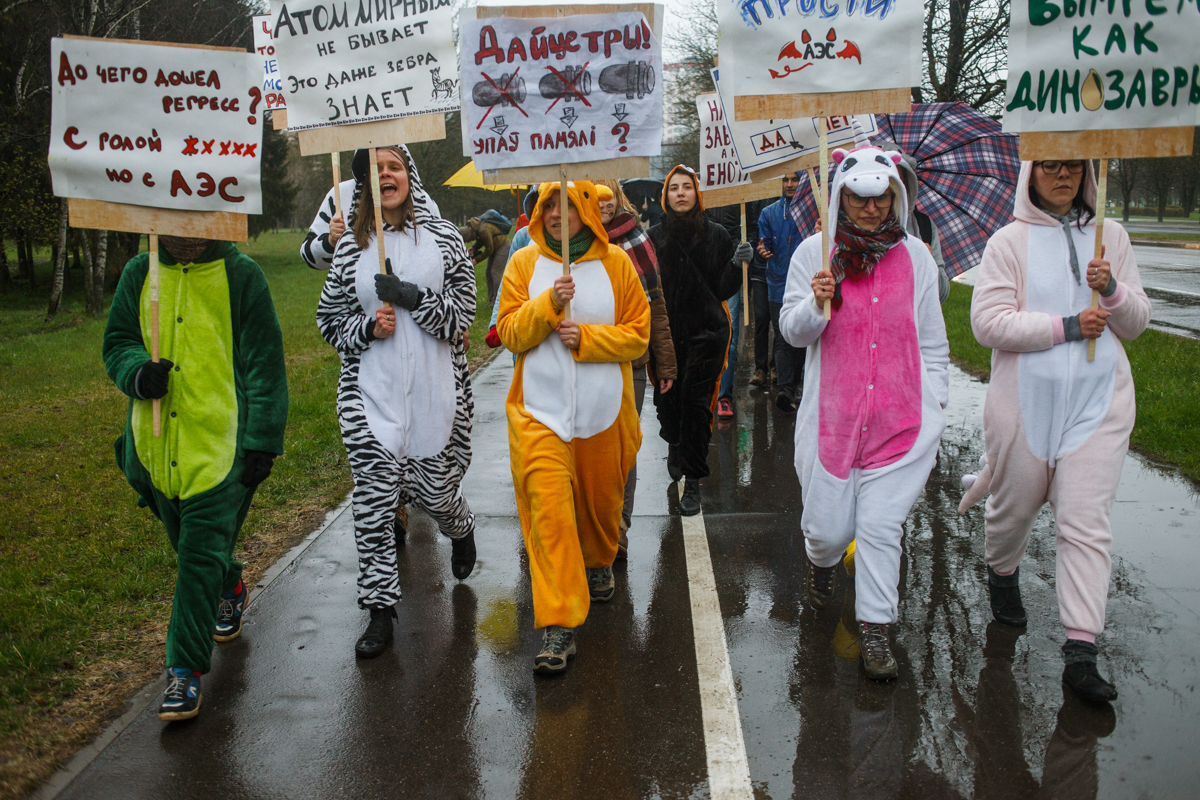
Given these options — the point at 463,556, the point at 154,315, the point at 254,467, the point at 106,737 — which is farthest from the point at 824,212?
the point at 106,737

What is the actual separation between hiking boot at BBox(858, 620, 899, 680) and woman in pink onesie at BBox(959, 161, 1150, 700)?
67 centimetres

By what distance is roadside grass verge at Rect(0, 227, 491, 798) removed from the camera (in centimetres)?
391

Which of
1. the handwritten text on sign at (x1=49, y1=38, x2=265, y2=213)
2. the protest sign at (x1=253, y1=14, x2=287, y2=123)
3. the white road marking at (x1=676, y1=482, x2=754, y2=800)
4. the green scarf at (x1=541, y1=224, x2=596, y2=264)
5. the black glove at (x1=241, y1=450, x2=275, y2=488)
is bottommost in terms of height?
the white road marking at (x1=676, y1=482, x2=754, y2=800)

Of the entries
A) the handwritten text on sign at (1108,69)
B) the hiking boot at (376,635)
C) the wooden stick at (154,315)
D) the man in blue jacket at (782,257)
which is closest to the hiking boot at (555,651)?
the hiking boot at (376,635)

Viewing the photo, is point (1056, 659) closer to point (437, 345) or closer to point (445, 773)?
point (445, 773)

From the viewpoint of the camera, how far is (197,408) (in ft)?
13.1

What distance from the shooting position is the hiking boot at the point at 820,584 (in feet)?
15.1

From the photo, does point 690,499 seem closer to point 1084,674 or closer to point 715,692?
point 715,692

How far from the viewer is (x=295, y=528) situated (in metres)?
6.20

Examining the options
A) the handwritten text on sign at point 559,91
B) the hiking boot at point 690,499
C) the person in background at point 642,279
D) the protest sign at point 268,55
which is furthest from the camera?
the protest sign at point 268,55

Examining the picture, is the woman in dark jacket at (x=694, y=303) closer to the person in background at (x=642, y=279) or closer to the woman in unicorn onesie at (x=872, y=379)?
the person in background at (x=642, y=279)

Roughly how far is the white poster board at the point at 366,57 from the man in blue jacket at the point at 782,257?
4.84 meters

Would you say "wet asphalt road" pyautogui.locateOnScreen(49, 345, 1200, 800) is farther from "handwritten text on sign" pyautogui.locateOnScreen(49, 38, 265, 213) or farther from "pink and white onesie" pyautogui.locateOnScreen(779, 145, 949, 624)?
"handwritten text on sign" pyautogui.locateOnScreen(49, 38, 265, 213)

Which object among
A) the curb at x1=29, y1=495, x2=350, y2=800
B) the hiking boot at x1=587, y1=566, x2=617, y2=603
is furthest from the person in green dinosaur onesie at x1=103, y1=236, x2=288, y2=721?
the hiking boot at x1=587, y1=566, x2=617, y2=603
